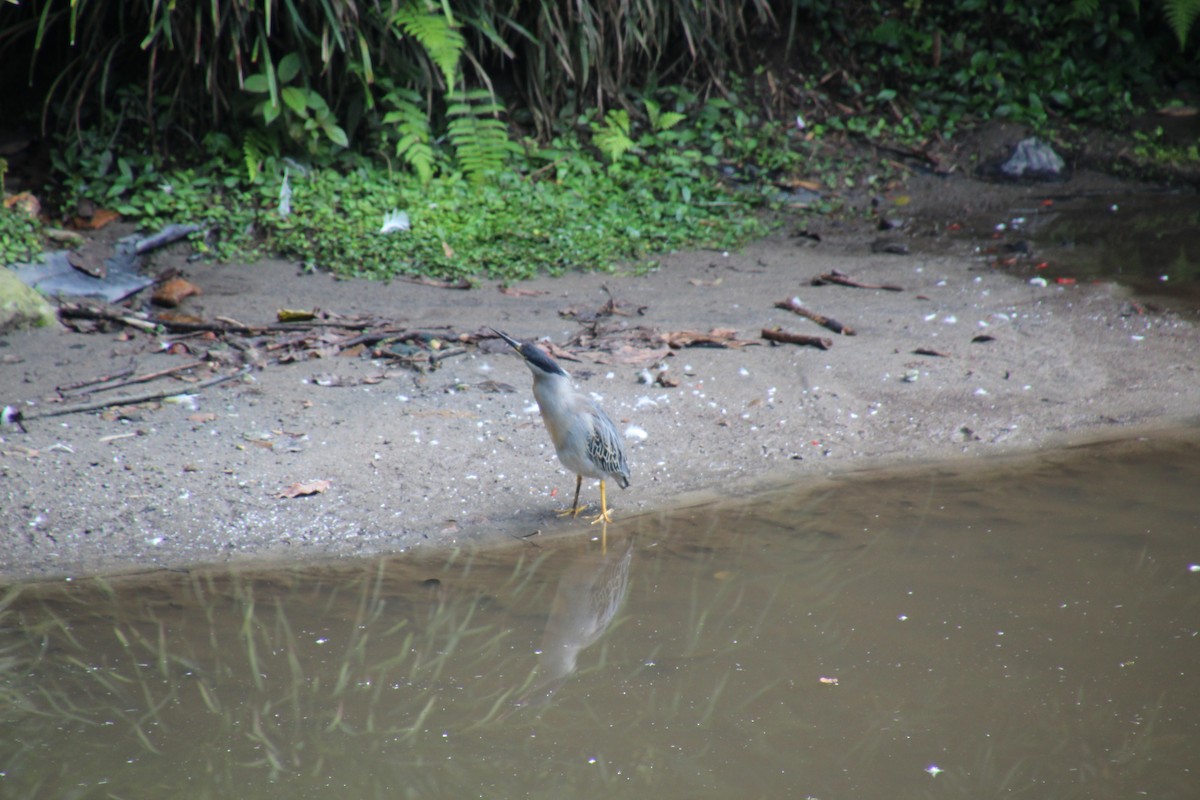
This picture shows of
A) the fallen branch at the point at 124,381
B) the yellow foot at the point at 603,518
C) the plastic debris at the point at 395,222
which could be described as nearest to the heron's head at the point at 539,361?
the yellow foot at the point at 603,518

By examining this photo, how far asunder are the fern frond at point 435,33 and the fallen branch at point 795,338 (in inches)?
129

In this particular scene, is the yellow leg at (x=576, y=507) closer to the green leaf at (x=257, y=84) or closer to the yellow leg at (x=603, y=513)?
the yellow leg at (x=603, y=513)

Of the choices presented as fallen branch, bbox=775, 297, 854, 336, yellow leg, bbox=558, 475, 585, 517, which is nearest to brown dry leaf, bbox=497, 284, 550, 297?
fallen branch, bbox=775, 297, 854, 336

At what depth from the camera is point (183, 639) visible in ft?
12.3

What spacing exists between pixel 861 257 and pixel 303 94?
4.25m

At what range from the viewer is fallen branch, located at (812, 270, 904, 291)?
23.0 ft

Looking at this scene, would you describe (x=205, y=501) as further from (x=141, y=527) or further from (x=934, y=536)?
(x=934, y=536)

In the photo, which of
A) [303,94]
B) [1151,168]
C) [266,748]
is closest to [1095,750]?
[266,748]

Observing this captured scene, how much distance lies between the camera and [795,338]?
6.09m

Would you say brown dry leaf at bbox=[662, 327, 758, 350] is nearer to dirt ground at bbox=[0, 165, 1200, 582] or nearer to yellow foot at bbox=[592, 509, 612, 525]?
→ dirt ground at bbox=[0, 165, 1200, 582]

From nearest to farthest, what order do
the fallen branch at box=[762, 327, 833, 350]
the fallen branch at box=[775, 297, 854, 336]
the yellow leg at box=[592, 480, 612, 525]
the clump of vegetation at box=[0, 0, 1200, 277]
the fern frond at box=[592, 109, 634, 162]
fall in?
the yellow leg at box=[592, 480, 612, 525], the fallen branch at box=[762, 327, 833, 350], the fallen branch at box=[775, 297, 854, 336], the clump of vegetation at box=[0, 0, 1200, 277], the fern frond at box=[592, 109, 634, 162]

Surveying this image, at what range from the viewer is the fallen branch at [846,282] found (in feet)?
23.0

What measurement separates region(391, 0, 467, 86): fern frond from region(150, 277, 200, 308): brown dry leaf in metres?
2.43

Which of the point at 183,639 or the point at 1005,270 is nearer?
the point at 183,639
